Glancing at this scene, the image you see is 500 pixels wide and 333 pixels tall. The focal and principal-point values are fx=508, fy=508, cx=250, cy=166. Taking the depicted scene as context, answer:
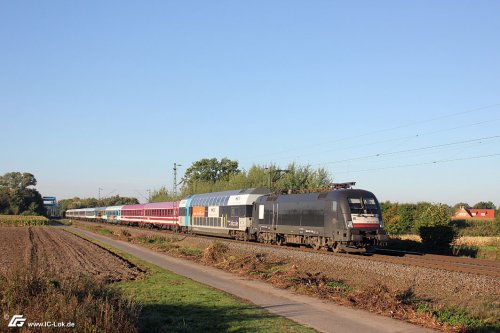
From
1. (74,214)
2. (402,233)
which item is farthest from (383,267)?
(74,214)

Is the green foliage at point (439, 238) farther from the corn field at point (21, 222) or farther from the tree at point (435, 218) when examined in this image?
the corn field at point (21, 222)

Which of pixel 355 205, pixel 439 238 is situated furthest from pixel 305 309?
pixel 439 238

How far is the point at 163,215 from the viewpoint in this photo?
6372 cm

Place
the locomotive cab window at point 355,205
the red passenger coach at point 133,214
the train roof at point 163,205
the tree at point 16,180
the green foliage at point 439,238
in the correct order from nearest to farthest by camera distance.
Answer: the locomotive cab window at point 355,205 < the green foliage at point 439,238 < the train roof at point 163,205 < the red passenger coach at point 133,214 < the tree at point 16,180

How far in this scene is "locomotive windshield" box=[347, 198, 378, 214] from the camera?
2553 cm

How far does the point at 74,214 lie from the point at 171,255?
122 meters

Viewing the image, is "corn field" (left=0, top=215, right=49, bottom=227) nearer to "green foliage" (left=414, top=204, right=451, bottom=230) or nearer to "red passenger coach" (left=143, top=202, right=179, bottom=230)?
"red passenger coach" (left=143, top=202, right=179, bottom=230)

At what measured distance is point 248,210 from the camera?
38438mm

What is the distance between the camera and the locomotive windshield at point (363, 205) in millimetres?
25531

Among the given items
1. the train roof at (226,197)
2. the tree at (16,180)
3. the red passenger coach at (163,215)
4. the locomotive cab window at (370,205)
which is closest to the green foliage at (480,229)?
the train roof at (226,197)
